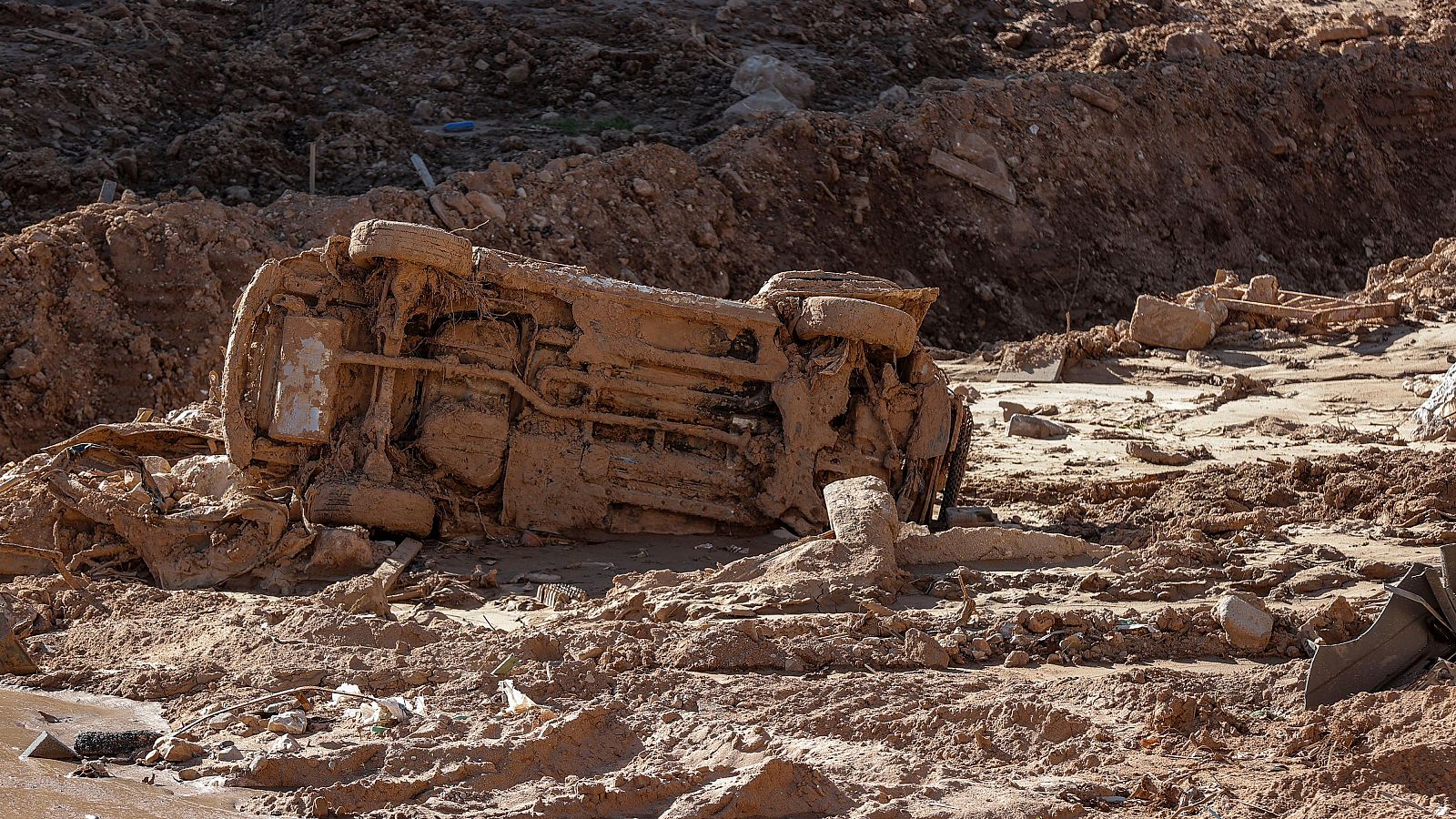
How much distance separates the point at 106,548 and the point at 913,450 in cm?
470

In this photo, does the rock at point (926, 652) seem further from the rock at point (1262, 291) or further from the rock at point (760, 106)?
the rock at point (760, 106)

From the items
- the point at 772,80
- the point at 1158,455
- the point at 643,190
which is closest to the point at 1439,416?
the point at 1158,455

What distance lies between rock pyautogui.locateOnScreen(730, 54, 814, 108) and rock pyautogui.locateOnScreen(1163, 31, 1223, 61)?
574 centimetres

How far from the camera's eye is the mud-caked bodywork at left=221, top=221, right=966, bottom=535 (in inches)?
316

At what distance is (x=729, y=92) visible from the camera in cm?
1853

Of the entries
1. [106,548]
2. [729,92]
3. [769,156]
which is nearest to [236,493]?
[106,548]

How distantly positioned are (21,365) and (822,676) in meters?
9.31

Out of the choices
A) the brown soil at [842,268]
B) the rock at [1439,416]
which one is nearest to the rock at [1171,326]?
the brown soil at [842,268]

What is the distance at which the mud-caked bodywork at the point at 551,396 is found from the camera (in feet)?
26.3

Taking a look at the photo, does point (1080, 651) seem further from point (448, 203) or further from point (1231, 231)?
point (1231, 231)

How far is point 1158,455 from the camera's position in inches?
389

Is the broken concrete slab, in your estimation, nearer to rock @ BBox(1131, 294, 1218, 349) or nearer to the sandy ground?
the sandy ground

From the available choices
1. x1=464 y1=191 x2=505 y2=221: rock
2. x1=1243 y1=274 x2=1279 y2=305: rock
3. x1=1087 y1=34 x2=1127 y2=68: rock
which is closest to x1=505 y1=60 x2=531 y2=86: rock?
x1=464 y1=191 x2=505 y2=221: rock

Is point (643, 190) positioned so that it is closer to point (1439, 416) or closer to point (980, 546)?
point (1439, 416)
